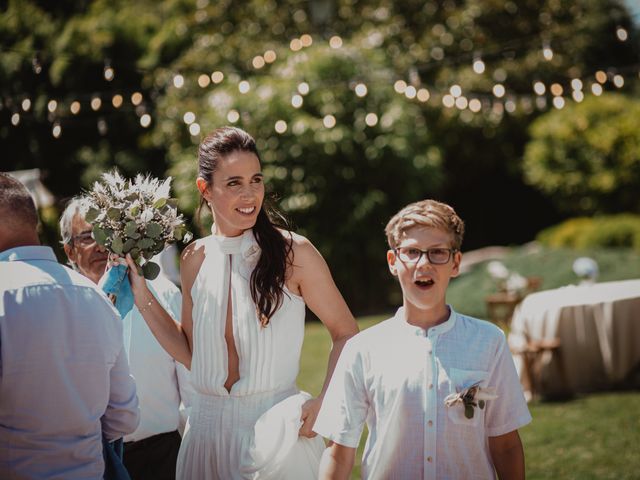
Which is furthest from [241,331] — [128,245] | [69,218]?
[69,218]

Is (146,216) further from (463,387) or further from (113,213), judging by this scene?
(463,387)

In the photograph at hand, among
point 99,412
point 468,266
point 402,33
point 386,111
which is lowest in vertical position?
point 468,266

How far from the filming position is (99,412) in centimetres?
220

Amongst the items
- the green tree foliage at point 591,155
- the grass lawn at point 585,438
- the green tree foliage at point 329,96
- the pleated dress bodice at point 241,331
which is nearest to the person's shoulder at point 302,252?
the pleated dress bodice at point 241,331

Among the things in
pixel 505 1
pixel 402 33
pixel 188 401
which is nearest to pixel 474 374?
pixel 188 401

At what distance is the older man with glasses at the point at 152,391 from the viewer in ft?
10.1

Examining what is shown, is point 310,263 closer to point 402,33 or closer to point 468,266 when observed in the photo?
point 468,266

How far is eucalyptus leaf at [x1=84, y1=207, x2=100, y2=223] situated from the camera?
9.06 ft

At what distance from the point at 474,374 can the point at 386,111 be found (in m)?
12.6

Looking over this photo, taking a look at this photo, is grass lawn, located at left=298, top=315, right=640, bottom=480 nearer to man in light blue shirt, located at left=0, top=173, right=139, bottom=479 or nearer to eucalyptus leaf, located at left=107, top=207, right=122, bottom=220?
eucalyptus leaf, located at left=107, top=207, right=122, bottom=220

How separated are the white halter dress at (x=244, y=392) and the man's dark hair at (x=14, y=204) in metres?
0.80

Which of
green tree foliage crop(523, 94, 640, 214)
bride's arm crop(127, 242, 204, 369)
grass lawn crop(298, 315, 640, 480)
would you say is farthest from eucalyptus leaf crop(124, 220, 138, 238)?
green tree foliage crop(523, 94, 640, 214)

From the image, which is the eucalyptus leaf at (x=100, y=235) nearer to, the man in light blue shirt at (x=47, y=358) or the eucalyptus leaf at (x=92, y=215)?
the eucalyptus leaf at (x=92, y=215)

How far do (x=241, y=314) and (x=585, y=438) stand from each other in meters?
4.20
